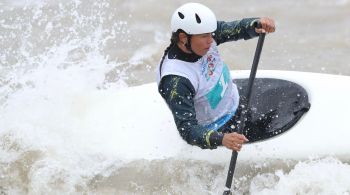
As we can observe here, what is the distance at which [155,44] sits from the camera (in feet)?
20.8

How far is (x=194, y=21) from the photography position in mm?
3002

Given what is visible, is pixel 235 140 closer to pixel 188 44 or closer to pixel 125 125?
pixel 188 44

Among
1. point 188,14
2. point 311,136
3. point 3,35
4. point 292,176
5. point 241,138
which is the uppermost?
point 188,14

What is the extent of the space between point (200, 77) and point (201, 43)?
21cm

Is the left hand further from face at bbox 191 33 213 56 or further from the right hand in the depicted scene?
the right hand

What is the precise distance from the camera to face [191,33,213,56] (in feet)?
9.98

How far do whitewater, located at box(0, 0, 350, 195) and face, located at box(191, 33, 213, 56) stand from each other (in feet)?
2.31

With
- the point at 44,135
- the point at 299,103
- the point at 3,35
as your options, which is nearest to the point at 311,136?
the point at 299,103

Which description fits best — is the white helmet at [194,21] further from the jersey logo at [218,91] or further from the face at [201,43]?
the jersey logo at [218,91]

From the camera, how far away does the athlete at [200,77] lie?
296 centimetres

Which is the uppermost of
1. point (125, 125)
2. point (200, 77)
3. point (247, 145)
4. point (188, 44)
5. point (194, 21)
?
point (194, 21)

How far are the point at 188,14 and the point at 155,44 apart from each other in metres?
3.30

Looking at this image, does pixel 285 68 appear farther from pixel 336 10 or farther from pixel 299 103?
pixel 299 103

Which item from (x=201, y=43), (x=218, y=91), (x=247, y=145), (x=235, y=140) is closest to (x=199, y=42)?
(x=201, y=43)
